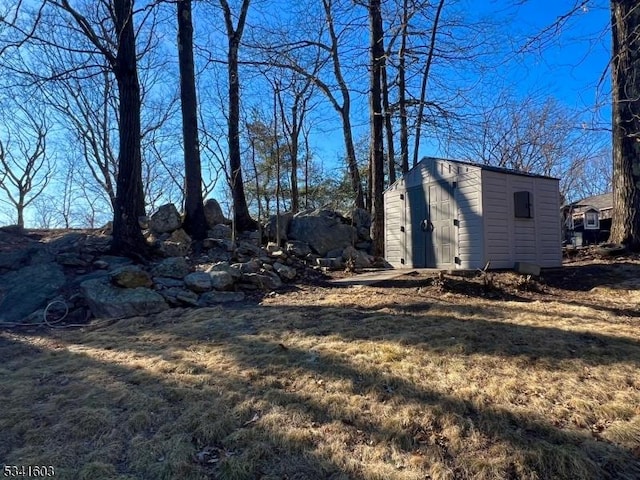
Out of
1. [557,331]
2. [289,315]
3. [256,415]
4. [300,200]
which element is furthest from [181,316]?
[300,200]

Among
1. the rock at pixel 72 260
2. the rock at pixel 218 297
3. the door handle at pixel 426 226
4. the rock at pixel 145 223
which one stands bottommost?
the rock at pixel 218 297

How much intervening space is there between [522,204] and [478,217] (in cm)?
106

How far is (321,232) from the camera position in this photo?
9.83m

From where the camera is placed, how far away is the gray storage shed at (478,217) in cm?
697

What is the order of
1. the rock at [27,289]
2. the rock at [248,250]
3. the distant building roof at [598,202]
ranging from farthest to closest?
the distant building roof at [598,202] < the rock at [248,250] < the rock at [27,289]

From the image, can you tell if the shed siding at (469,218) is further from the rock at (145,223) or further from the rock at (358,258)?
the rock at (145,223)

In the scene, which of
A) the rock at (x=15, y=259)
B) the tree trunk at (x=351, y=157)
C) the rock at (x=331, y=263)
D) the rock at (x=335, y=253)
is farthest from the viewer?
the tree trunk at (x=351, y=157)

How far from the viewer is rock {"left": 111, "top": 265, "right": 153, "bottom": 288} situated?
5848mm

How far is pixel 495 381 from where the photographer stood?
9.41ft

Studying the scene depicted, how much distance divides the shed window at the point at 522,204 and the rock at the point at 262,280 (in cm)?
449

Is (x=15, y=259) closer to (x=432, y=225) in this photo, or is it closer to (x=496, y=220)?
(x=432, y=225)

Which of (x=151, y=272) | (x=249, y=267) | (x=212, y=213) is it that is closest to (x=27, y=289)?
(x=151, y=272)

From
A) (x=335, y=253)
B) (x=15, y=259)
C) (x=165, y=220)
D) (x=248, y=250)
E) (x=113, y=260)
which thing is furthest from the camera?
(x=335, y=253)

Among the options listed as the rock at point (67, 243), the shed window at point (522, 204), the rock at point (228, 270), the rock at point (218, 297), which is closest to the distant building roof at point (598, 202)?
the shed window at point (522, 204)
